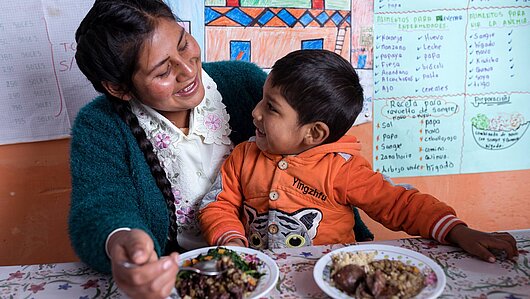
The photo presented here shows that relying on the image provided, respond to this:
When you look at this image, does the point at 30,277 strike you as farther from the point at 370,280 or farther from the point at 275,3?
the point at 275,3

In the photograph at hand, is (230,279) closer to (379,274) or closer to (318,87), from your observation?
(379,274)

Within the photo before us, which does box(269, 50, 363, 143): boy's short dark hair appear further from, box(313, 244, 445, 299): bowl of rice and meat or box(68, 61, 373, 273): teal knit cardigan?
box(313, 244, 445, 299): bowl of rice and meat

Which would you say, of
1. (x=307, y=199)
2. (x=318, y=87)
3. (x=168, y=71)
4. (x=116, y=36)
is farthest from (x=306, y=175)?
(x=116, y=36)

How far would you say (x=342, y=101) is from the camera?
1324 millimetres

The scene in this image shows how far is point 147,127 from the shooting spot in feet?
4.71

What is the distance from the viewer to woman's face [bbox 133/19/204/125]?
1305 mm

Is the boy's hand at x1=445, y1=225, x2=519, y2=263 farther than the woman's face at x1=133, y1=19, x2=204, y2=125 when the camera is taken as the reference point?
No

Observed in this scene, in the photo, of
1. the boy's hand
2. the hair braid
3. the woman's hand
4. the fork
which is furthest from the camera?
the hair braid

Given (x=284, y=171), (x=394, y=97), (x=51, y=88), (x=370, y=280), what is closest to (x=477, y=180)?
(x=394, y=97)

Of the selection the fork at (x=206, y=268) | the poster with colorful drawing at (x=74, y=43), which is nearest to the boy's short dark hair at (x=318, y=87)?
the fork at (x=206, y=268)

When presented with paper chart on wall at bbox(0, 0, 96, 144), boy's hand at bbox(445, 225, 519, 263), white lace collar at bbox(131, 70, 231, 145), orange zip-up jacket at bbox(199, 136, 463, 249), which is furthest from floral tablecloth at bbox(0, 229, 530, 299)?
paper chart on wall at bbox(0, 0, 96, 144)

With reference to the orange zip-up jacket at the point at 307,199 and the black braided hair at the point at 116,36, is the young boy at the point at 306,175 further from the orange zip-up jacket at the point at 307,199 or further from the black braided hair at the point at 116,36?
the black braided hair at the point at 116,36

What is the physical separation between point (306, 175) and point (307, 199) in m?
0.06

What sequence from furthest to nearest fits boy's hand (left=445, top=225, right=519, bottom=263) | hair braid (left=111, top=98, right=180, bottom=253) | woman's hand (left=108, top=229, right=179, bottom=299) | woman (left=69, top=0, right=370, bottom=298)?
hair braid (left=111, top=98, right=180, bottom=253)
woman (left=69, top=0, right=370, bottom=298)
boy's hand (left=445, top=225, right=519, bottom=263)
woman's hand (left=108, top=229, right=179, bottom=299)
